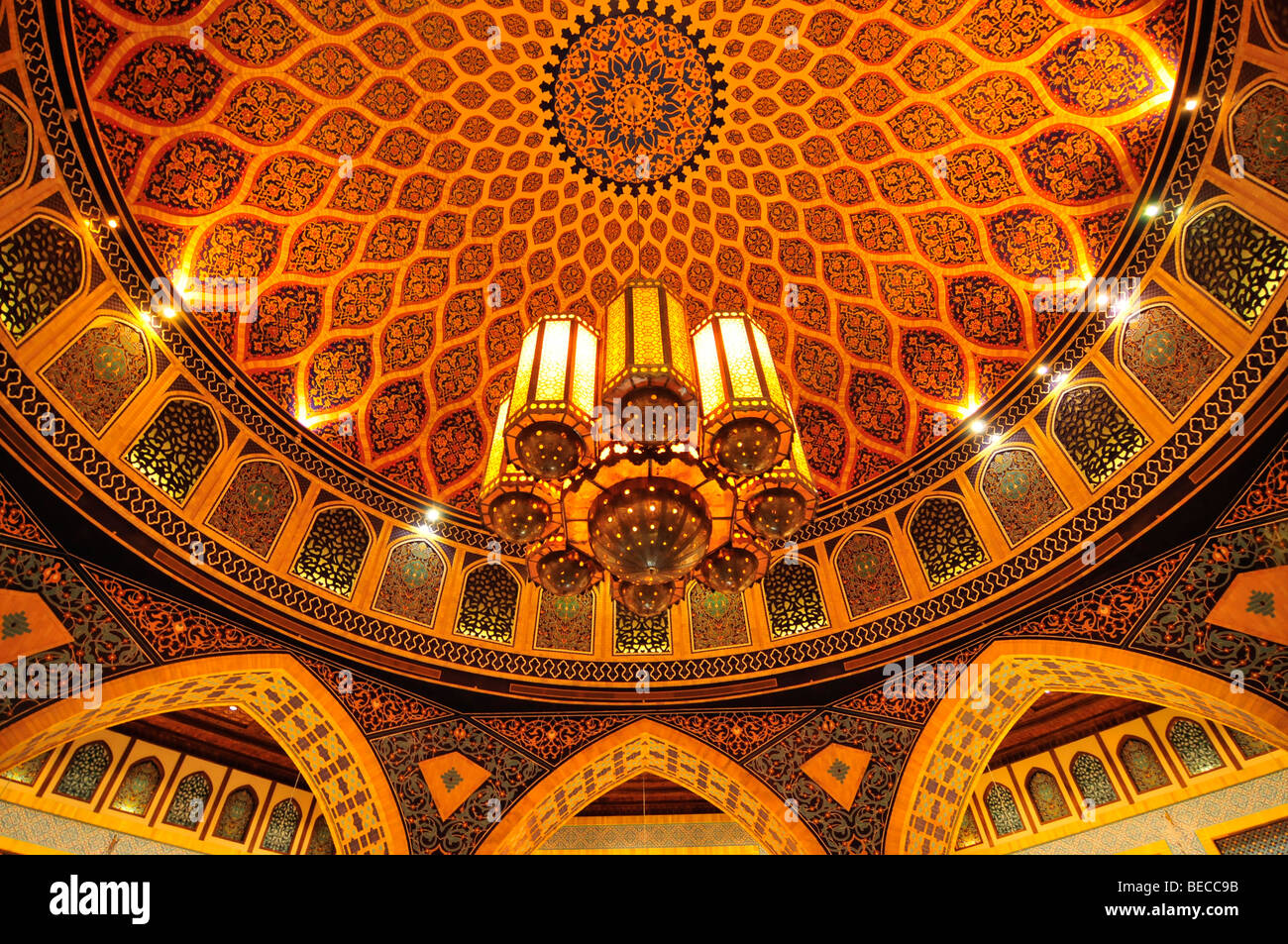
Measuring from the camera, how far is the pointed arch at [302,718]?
721cm

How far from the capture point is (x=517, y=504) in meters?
4.87

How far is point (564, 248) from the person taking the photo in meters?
9.27

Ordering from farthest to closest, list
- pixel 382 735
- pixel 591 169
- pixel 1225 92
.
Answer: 1. pixel 591 169
2. pixel 382 735
3. pixel 1225 92

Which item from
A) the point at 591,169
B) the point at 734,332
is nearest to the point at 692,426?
the point at 734,332

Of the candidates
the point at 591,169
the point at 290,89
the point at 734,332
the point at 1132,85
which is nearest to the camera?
the point at 734,332

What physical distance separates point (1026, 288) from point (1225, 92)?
2.35 meters

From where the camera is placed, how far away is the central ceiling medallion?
801 centimetres

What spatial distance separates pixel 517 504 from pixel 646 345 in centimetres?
A: 129

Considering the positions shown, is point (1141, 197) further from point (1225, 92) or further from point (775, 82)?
point (775, 82)

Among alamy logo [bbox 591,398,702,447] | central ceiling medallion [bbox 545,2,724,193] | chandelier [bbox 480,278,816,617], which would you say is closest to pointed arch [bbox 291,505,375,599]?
chandelier [bbox 480,278,816,617]

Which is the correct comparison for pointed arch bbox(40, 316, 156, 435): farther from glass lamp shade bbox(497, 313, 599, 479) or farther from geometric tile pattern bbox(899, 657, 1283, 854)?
geometric tile pattern bbox(899, 657, 1283, 854)

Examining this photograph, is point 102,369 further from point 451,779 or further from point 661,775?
point 661,775
